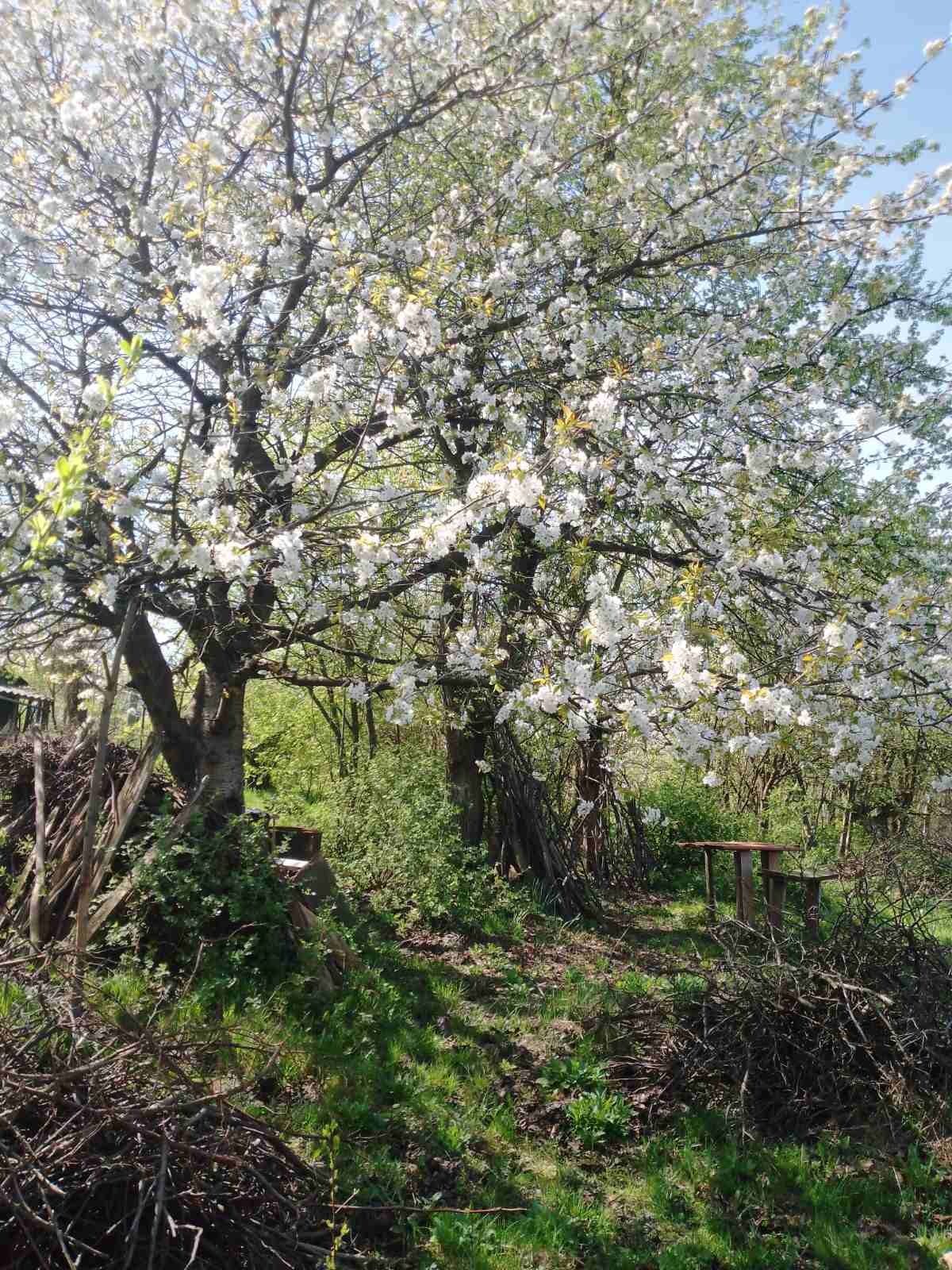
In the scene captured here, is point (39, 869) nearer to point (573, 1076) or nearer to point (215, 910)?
point (215, 910)

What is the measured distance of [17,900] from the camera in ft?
17.5

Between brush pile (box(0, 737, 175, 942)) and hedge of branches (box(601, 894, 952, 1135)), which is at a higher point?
brush pile (box(0, 737, 175, 942))

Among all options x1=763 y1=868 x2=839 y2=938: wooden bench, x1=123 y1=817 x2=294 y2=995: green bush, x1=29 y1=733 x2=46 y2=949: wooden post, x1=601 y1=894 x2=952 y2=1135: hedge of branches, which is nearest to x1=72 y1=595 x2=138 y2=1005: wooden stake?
x1=29 y1=733 x2=46 y2=949: wooden post

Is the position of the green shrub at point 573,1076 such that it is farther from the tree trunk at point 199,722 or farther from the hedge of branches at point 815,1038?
the tree trunk at point 199,722

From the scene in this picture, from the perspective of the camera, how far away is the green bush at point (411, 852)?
7320 mm

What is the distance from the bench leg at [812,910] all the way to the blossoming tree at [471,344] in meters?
1.07

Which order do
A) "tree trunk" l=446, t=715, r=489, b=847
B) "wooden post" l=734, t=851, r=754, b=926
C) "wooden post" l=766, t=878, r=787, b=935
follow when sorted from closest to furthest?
"wooden post" l=766, t=878, r=787, b=935 → "wooden post" l=734, t=851, r=754, b=926 → "tree trunk" l=446, t=715, r=489, b=847

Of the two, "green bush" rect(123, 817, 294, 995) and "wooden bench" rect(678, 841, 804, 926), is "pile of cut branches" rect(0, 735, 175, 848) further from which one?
"wooden bench" rect(678, 841, 804, 926)

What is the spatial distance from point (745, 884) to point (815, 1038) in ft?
10.2

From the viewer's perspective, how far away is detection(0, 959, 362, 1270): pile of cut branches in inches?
103

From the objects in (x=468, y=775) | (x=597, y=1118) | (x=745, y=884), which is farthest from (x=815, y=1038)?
(x=468, y=775)

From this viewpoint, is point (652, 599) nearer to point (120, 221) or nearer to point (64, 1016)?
point (120, 221)

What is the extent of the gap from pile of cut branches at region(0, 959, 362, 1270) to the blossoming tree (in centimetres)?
202

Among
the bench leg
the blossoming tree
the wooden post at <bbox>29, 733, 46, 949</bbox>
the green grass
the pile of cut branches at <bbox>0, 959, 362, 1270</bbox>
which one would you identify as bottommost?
the green grass
